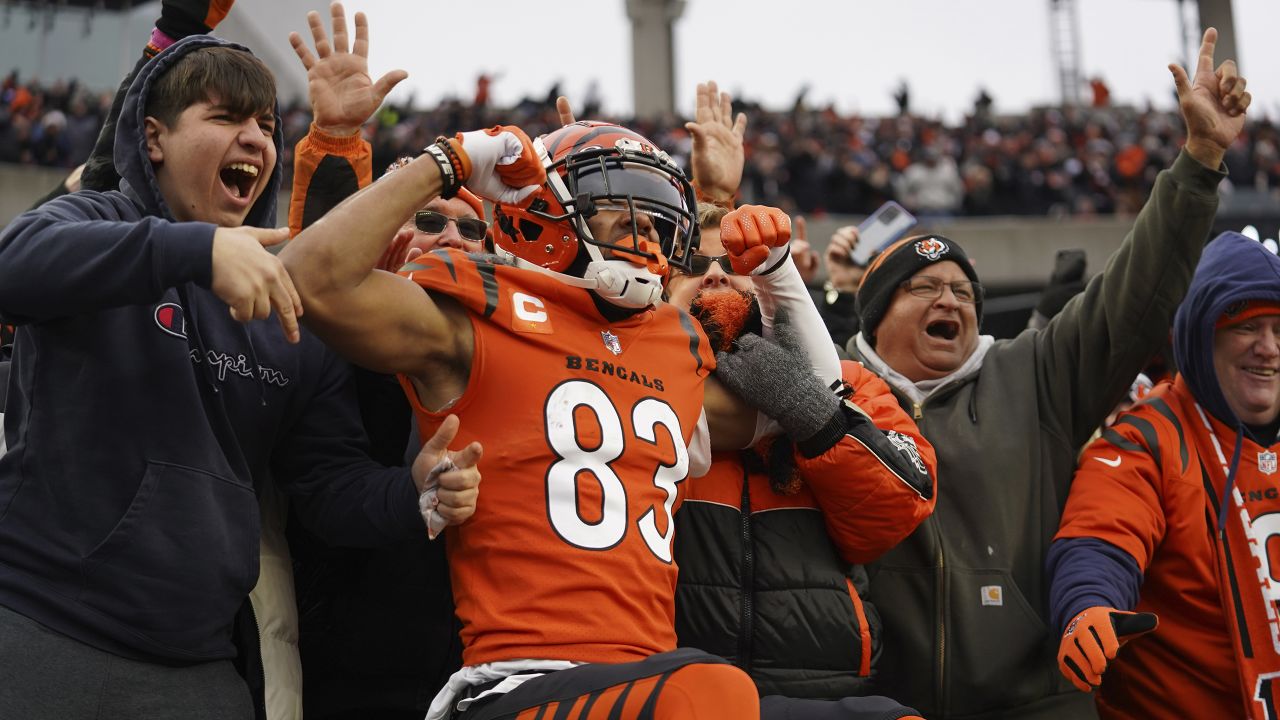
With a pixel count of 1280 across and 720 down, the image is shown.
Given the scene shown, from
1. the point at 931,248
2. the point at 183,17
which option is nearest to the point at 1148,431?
the point at 931,248

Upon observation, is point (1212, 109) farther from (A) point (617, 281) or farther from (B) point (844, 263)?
(A) point (617, 281)

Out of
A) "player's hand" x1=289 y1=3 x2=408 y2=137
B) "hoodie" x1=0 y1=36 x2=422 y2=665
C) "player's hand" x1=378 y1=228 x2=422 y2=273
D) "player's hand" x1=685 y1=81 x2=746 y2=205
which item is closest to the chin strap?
"hoodie" x1=0 y1=36 x2=422 y2=665

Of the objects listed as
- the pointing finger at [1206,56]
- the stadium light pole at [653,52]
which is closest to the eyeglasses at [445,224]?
the pointing finger at [1206,56]

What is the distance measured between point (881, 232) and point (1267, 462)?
168cm

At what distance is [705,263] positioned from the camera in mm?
3475

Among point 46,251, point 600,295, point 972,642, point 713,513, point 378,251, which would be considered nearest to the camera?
point 46,251

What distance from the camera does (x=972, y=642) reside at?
10.9ft

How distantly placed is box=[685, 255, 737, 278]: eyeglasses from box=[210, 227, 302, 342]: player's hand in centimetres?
151

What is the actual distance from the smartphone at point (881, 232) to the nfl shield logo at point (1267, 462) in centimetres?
157

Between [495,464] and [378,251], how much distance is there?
0.50m

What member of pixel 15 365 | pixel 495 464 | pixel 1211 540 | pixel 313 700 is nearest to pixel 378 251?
pixel 495 464

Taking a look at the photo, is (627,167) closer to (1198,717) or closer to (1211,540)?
(1211,540)

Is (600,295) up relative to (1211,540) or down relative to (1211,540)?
up

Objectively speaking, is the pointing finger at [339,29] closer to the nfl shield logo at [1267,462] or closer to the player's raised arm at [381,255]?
the player's raised arm at [381,255]
